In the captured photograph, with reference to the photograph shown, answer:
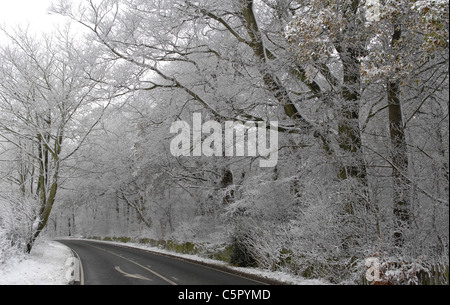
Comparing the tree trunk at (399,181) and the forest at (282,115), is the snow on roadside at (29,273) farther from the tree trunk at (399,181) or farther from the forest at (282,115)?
the tree trunk at (399,181)

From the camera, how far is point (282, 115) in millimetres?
12055

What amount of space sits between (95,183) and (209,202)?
15.3 metres

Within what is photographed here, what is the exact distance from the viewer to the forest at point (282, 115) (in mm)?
6824

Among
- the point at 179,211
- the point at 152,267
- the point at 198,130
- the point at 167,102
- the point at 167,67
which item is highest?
the point at 167,67

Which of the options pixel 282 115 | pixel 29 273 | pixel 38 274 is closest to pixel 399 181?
pixel 282 115

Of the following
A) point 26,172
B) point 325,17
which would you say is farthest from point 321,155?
point 26,172

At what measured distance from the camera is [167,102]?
16500mm

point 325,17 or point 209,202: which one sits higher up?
point 325,17

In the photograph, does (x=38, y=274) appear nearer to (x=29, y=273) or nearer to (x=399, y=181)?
(x=29, y=273)

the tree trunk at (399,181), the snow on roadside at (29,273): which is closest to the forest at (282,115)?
the tree trunk at (399,181)

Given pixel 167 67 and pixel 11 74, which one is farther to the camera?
pixel 167 67

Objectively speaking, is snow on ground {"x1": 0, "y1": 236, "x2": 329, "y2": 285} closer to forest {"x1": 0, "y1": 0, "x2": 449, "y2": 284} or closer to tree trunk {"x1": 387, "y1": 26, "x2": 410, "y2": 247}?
forest {"x1": 0, "y1": 0, "x2": 449, "y2": 284}

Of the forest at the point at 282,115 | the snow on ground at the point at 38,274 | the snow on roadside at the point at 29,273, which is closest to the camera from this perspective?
the forest at the point at 282,115

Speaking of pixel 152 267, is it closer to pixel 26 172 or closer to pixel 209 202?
pixel 209 202
